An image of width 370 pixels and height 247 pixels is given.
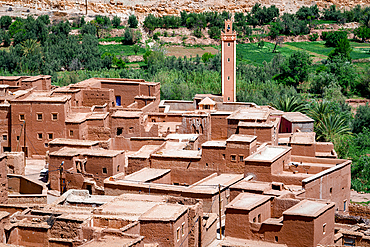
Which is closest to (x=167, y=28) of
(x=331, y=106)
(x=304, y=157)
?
(x=331, y=106)

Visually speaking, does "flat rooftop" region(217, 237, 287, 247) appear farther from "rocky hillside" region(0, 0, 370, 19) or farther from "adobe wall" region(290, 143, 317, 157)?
"rocky hillside" region(0, 0, 370, 19)

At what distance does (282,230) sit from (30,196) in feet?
34.6

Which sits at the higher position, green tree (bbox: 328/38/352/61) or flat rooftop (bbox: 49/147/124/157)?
green tree (bbox: 328/38/352/61)

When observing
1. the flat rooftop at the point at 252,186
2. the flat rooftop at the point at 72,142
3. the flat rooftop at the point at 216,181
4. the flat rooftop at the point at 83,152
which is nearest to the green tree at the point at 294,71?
the flat rooftop at the point at 72,142

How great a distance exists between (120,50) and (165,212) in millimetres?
54729

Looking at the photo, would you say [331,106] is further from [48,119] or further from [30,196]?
[30,196]

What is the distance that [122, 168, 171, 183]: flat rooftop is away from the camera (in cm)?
2975

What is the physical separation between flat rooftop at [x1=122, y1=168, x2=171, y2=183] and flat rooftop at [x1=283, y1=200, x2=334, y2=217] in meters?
6.80

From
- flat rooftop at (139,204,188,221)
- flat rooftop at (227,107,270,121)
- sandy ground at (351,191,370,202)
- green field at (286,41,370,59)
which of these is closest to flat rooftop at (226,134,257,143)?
flat rooftop at (227,107,270,121)

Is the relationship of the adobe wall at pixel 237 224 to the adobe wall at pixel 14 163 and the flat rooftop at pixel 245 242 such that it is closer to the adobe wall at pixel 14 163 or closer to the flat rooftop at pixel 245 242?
the flat rooftop at pixel 245 242

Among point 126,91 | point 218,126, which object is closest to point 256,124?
point 218,126

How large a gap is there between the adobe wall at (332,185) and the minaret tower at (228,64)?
1429 cm

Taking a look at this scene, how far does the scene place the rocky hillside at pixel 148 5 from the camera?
9031cm

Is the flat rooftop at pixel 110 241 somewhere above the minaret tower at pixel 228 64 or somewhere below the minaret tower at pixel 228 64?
below
